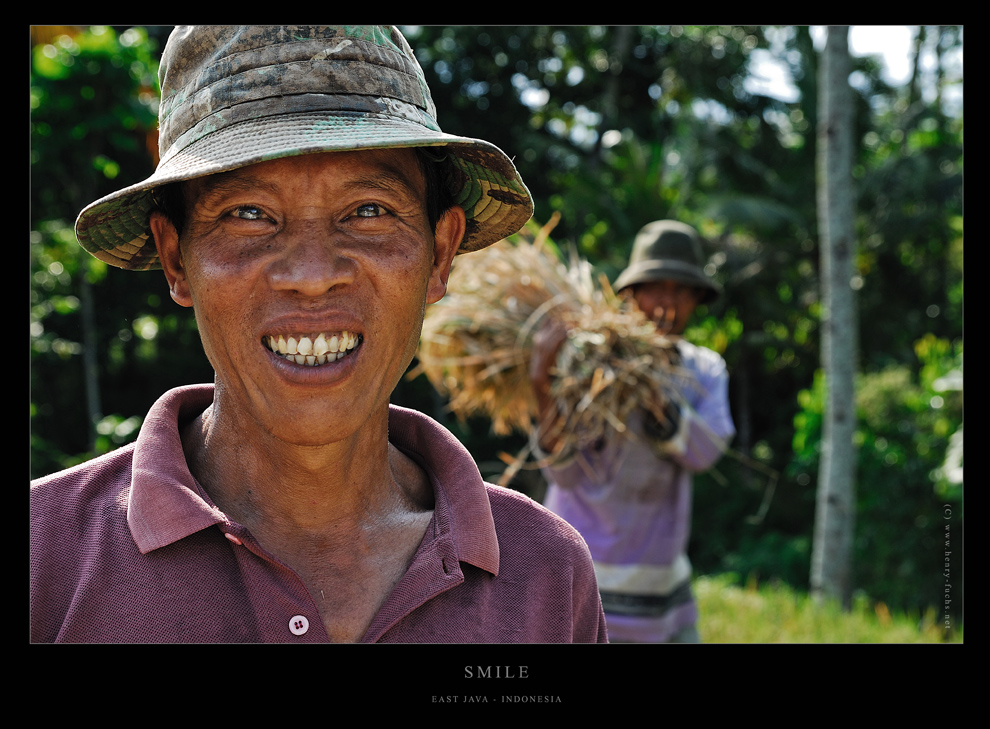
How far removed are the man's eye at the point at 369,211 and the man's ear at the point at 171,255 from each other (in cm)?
32

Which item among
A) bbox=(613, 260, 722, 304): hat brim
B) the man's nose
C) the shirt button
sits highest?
bbox=(613, 260, 722, 304): hat brim

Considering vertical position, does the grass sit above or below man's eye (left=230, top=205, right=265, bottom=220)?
below

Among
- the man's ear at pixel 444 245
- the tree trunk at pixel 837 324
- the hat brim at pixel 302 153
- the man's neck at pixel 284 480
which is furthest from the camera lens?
the tree trunk at pixel 837 324

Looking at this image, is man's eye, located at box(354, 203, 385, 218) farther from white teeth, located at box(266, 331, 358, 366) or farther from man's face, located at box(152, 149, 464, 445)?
white teeth, located at box(266, 331, 358, 366)

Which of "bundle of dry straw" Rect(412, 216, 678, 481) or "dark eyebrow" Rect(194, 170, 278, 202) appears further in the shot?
"bundle of dry straw" Rect(412, 216, 678, 481)

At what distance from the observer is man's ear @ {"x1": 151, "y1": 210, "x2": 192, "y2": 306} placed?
140 cm

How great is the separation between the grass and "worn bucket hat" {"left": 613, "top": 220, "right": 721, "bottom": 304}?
2005 millimetres

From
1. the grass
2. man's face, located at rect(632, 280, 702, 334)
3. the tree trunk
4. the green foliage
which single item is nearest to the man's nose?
man's face, located at rect(632, 280, 702, 334)

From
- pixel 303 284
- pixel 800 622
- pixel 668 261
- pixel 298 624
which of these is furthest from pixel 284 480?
pixel 800 622

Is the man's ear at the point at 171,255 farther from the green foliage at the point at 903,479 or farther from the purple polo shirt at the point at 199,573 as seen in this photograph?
the green foliage at the point at 903,479

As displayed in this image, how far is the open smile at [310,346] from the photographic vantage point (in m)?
1.25

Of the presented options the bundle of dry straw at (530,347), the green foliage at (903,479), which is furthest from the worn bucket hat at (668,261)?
the green foliage at (903,479)
